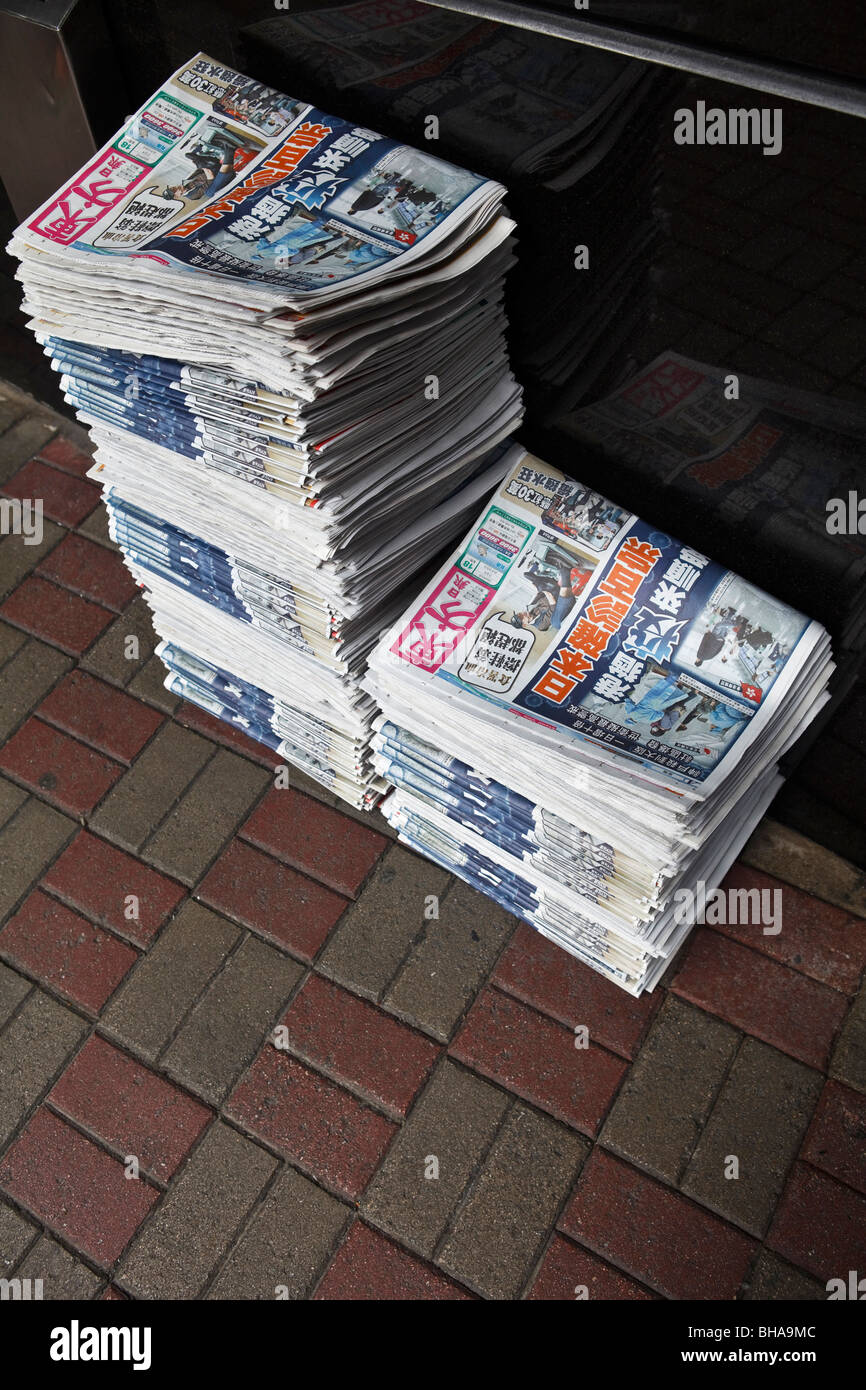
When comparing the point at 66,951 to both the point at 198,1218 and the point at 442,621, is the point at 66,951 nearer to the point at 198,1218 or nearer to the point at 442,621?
the point at 198,1218

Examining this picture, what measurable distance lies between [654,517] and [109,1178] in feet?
6.17

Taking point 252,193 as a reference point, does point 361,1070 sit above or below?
below

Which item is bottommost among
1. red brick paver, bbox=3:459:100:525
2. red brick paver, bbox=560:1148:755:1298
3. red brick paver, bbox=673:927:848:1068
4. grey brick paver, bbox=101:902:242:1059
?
Result: red brick paver, bbox=560:1148:755:1298

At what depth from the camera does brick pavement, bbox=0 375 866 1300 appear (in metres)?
2.33

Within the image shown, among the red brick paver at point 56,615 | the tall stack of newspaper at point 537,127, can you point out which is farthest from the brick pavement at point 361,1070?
the tall stack of newspaper at point 537,127

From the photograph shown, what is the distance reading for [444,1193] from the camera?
239 centimetres

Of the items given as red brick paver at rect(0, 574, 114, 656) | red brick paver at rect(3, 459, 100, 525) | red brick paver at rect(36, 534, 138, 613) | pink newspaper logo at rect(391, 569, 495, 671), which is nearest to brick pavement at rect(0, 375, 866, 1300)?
red brick paver at rect(0, 574, 114, 656)

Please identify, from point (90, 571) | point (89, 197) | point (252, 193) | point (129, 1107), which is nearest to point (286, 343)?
point (252, 193)

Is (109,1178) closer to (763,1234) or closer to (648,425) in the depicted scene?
(763,1234)

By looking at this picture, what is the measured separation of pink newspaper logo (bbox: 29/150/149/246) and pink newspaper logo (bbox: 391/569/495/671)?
1.00m

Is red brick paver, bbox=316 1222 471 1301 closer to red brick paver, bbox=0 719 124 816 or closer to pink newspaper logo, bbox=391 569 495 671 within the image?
pink newspaper logo, bbox=391 569 495 671

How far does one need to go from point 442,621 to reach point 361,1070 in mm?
1021

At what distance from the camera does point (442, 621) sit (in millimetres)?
2406

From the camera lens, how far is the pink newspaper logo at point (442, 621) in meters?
2.38
